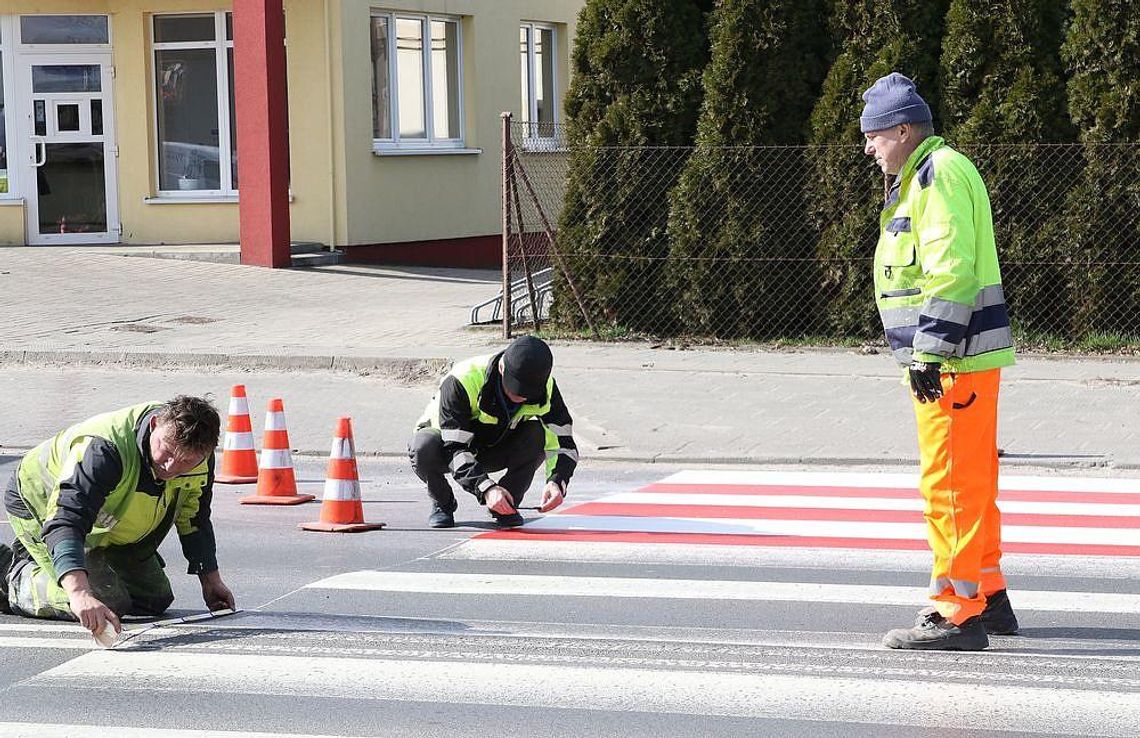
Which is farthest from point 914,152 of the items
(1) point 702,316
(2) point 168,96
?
(2) point 168,96

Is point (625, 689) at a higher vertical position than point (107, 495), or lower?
lower

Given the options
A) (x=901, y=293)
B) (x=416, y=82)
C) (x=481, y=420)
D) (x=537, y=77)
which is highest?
(x=537, y=77)

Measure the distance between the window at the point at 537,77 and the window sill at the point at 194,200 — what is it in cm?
585

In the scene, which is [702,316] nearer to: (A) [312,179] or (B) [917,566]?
(B) [917,566]

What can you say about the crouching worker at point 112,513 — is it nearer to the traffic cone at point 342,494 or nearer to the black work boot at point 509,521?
the traffic cone at point 342,494

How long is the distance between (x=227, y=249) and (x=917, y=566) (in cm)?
1568

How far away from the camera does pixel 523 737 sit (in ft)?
17.1

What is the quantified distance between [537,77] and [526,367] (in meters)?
20.6

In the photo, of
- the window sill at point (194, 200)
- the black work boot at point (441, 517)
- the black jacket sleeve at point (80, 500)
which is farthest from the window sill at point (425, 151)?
the black jacket sleeve at point (80, 500)

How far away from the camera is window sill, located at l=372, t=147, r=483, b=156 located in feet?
77.0

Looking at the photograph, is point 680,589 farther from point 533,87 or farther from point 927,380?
point 533,87

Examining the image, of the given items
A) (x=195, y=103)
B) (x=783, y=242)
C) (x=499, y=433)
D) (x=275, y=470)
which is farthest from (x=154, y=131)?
(x=499, y=433)

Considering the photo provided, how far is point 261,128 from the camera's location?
21250mm

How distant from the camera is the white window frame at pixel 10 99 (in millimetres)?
22953
